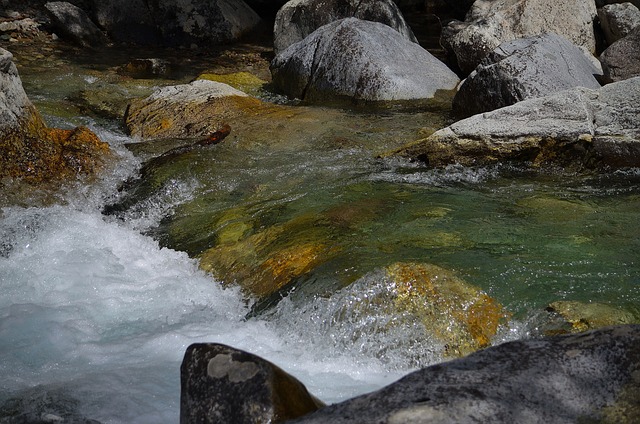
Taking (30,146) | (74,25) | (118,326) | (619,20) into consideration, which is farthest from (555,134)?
(74,25)

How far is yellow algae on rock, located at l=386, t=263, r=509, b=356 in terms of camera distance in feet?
12.8

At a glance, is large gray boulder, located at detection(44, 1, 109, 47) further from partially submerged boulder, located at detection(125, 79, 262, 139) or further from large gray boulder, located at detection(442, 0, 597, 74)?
large gray boulder, located at detection(442, 0, 597, 74)

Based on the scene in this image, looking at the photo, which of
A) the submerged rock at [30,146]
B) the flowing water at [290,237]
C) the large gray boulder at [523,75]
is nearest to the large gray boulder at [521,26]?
the large gray boulder at [523,75]

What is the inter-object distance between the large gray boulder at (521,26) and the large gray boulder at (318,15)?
5.02 ft

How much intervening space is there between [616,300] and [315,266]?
1.73m

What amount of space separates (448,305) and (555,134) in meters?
2.99

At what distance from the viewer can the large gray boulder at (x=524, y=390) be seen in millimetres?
2109

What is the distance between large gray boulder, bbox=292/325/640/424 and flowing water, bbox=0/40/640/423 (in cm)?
129

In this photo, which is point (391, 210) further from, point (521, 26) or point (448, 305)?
point (521, 26)

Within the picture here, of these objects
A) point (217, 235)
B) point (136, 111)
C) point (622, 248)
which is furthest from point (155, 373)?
point (136, 111)

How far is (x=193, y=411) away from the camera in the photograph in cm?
245

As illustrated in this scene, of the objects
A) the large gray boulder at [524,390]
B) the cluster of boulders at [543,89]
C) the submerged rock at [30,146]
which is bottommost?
the submerged rock at [30,146]

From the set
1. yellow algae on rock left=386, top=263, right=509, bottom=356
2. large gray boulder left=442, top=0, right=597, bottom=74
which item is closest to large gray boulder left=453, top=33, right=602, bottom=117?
large gray boulder left=442, top=0, right=597, bottom=74

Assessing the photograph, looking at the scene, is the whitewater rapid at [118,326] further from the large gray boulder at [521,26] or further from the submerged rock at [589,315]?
the large gray boulder at [521,26]
